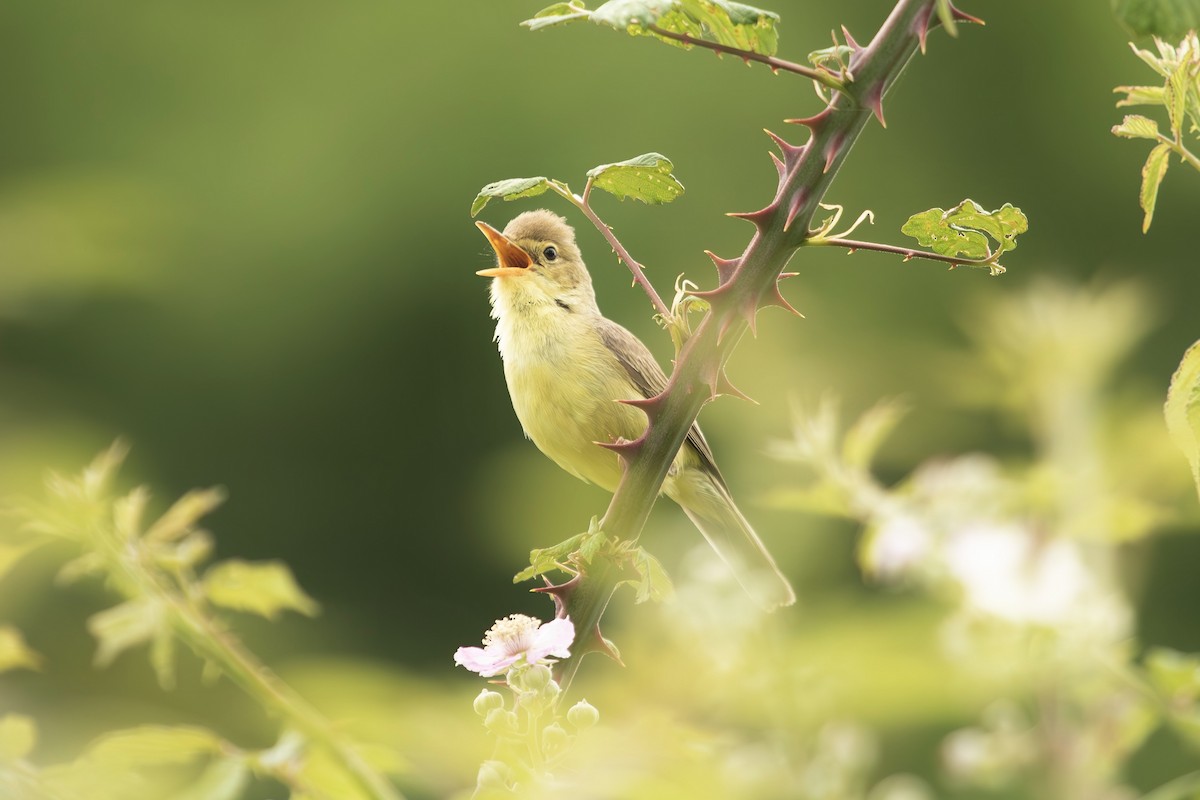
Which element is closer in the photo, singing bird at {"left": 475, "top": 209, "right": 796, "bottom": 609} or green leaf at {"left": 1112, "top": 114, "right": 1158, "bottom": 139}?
green leaf at {"left": 1112, "top": 114, "right": 1158, "bottom": 139}

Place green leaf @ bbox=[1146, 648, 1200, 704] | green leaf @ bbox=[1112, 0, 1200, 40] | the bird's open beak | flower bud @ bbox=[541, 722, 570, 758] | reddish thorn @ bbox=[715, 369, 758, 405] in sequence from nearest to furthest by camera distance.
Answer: green leaf @ bbox=[1112, 0, 1200, 40] < flower bud @ bbox=[541, 722, 570, 758] < reddish thorn @ bbox=[715, 369, 758, 405] < green leaf @ bbox=[1146, 648, 1200, 704] < the bird's open beak

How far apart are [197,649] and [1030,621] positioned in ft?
2.28

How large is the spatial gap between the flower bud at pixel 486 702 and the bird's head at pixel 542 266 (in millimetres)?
1411

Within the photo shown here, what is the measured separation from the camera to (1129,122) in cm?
82

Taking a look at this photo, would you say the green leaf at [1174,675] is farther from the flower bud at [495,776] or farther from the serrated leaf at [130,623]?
the serrated leaf at [130,623]

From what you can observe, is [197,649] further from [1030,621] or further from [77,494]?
[1030,621]

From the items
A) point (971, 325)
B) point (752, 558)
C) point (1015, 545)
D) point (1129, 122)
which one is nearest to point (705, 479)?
point (752, 558)

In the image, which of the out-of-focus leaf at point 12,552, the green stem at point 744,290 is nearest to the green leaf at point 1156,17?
the green stem at point 744,290

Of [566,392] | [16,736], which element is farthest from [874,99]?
[566,392]

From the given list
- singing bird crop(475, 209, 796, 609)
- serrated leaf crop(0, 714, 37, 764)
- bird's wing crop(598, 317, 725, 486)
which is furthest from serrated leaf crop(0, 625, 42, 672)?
bird's wing crop(598, 317, 725, 486)

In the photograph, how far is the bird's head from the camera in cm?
223

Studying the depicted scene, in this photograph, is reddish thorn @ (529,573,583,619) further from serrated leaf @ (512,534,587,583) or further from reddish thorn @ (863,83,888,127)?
reddish thorn @ (863,83,888,127)

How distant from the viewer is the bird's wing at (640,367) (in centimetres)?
228

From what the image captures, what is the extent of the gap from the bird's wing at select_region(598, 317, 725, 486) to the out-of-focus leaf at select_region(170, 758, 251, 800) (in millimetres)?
1372
